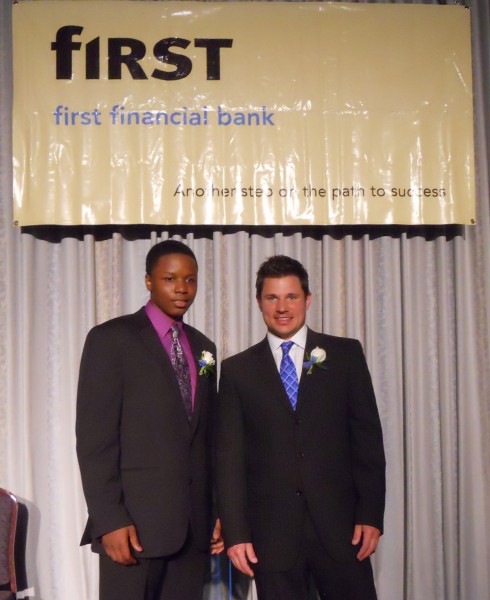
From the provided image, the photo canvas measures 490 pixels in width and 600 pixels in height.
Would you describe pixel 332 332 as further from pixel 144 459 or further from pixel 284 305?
pixel 144 459

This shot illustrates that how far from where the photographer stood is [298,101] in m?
2.83

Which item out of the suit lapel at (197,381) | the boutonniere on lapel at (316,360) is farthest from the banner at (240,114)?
the boutonniere on lapel at (316,360)

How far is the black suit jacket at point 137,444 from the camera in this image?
77.7 inches

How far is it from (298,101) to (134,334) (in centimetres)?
133

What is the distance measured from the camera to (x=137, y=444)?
2.04 m

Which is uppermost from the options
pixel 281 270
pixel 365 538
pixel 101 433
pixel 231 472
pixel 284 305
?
pixel 281 270

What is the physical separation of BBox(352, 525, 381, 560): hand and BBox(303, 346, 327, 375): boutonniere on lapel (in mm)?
505

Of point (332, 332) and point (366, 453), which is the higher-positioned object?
point (332, 332)

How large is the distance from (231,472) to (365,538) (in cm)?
46

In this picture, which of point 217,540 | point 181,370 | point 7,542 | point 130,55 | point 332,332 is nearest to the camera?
point 181,370

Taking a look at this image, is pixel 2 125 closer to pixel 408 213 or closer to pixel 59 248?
pixel 59 248

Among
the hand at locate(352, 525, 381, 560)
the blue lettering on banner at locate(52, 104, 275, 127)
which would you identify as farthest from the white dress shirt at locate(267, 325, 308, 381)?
the blue lettering on banner at locate(52, 104, 275, 127)

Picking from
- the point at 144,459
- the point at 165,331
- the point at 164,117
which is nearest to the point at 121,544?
the point at 144,459

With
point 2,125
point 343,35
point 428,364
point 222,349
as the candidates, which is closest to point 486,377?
point 428,364
